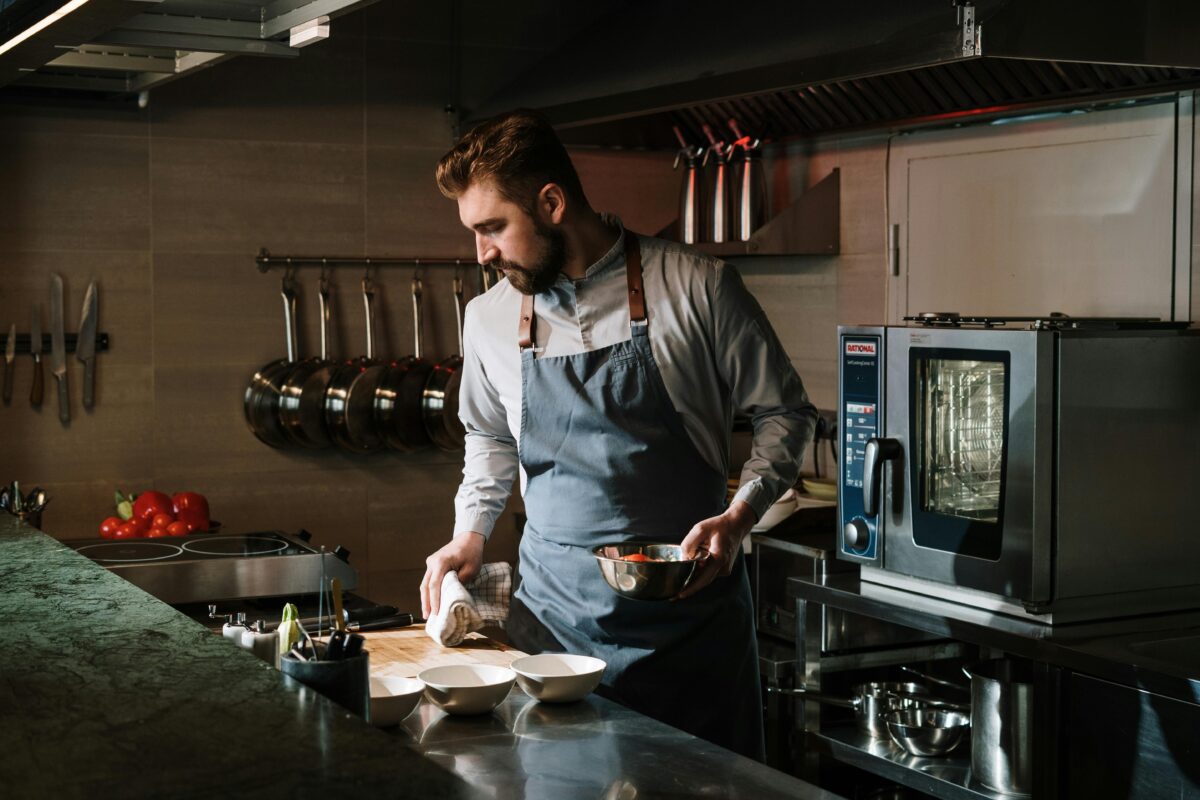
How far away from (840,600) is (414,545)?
1950mm

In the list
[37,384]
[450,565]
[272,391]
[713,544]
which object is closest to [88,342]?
[37,384]

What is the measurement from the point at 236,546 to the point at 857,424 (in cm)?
135

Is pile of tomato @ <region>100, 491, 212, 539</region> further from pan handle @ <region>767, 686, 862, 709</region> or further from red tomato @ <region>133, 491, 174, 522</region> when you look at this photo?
pan handle @ <region>767, 686, 862, 709</region>

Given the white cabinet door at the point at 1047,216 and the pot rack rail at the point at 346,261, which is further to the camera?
the pot rack rail at the point at 346,261

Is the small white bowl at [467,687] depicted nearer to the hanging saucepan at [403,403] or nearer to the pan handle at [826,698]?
the pan handle at [826,698]

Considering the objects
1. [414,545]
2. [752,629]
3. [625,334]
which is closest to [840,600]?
[752,629]

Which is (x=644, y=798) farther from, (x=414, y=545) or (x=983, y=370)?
(x=414, y=545)

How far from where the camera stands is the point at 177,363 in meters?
3.98

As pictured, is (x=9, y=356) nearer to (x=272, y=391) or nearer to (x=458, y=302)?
(x=272, y=391)

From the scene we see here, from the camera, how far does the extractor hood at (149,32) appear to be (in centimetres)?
192

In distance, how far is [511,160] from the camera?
2188mm

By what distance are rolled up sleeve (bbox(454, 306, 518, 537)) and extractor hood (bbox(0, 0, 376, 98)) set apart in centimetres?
58

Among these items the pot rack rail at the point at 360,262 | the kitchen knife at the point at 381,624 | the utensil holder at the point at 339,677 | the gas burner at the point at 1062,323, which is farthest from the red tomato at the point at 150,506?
the utensil holder at the point at 339,677

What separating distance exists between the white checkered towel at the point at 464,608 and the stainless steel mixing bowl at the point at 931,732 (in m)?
0.78
